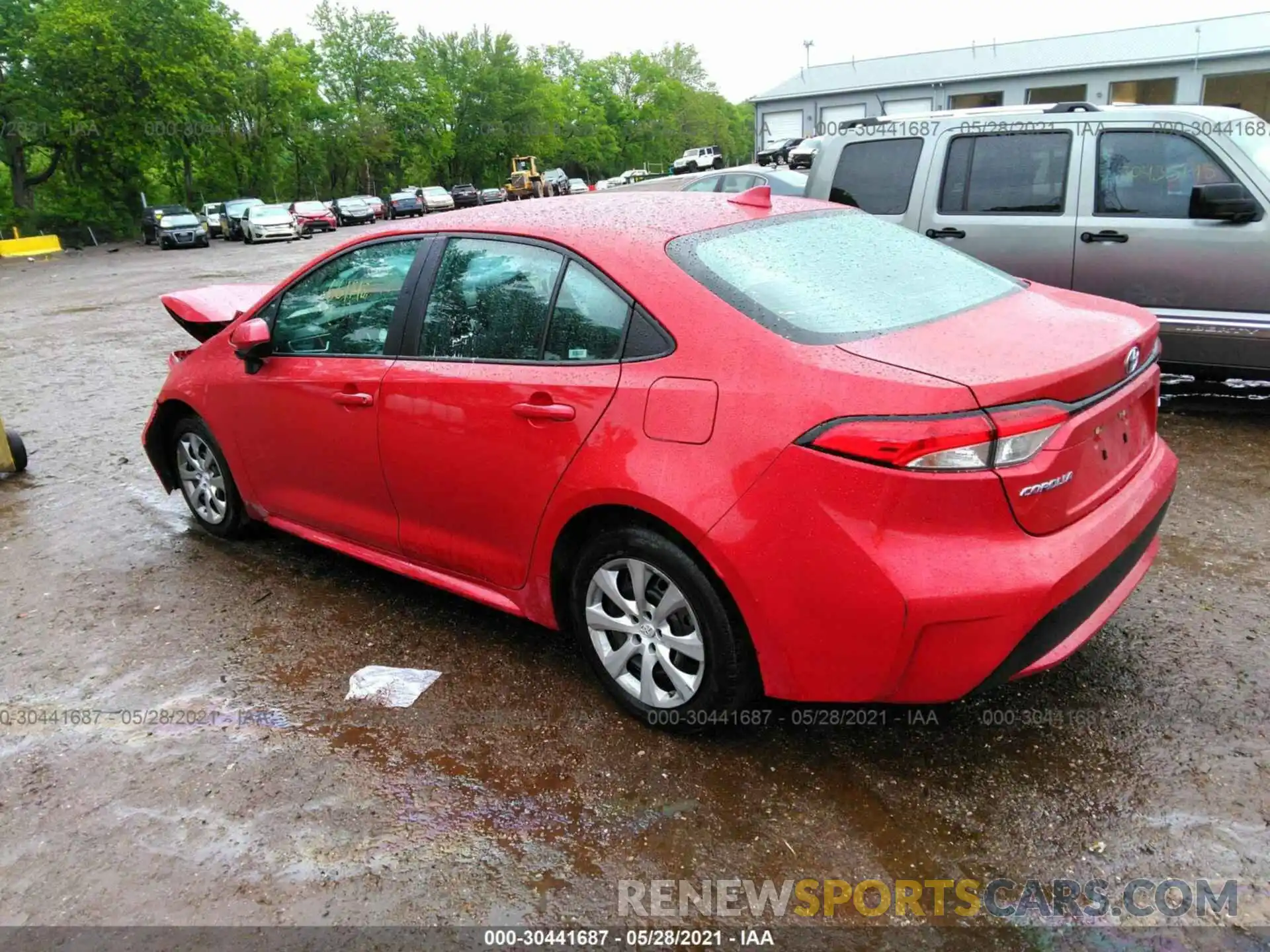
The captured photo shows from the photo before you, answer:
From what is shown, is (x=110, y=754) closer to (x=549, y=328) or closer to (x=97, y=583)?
(x=97, y=583)

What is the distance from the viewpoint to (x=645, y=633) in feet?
9.89

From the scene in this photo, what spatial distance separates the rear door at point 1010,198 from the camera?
6.16 metres

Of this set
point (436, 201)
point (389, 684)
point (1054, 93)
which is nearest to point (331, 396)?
point (389, 684)

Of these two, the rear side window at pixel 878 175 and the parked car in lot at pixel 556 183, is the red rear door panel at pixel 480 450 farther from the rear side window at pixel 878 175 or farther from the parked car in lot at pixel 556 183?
the parked car in lot at pixel 556 183

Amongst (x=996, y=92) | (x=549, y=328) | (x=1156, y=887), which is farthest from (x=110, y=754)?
(x=996, y=92)

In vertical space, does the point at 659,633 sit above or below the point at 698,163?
below

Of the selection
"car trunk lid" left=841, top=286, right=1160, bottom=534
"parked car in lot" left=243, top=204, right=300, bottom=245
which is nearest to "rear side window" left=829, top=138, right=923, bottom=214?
"car trunk lid" left=841, top=286, right=1160, bottom=534

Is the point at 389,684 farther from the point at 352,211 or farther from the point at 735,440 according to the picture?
the point at 352,211

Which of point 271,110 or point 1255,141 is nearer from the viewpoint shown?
point 1255,141

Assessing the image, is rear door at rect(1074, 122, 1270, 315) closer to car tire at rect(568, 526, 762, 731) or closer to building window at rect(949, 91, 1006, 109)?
car tire at rect(568, 526, 762, 731)

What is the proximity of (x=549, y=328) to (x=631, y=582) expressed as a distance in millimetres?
903

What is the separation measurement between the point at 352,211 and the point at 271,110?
1745cm

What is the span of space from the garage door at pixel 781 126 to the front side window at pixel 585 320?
43.7m

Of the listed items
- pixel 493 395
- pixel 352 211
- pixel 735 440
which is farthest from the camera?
pixel 352 211
